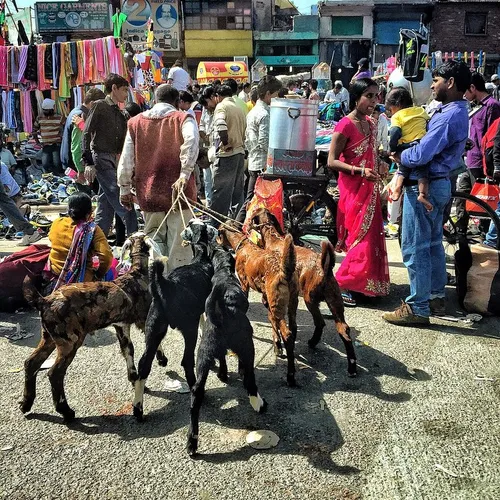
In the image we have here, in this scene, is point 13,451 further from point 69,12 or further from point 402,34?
point 69,12

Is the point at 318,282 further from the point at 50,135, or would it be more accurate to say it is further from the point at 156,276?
Answer: the point at 50,135

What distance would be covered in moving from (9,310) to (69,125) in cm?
455

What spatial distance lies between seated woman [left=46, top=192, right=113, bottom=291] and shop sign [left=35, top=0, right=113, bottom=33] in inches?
1263

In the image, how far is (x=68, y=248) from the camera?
464 centimetres

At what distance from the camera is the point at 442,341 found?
457 centimetres

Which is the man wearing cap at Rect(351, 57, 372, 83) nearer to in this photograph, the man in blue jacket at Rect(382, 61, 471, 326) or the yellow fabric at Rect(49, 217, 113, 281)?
the man in blue jacket at Rect(382, 61, 471, 326)

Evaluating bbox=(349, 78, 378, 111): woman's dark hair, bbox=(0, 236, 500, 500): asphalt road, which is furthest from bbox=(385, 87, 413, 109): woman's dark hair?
bbox=(0, 236, 500, 500): asphalt road

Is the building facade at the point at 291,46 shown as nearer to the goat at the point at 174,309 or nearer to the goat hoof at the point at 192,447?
the goat at the point at 174,309

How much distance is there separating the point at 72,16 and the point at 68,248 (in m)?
32.6

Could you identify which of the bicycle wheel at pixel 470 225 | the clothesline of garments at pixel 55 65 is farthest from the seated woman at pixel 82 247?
the clothesline of garments at pixel 55 65

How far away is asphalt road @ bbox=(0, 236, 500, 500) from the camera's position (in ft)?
9.25

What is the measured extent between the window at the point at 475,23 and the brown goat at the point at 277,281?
3671 cm

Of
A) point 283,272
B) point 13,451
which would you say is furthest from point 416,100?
point 13,451

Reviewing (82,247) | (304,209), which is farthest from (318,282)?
(304,209)
